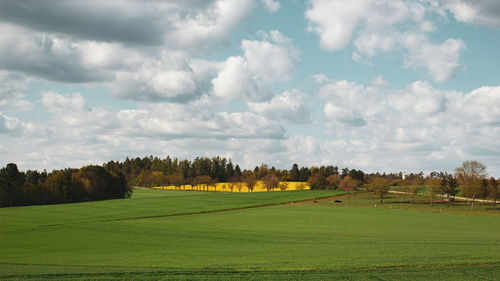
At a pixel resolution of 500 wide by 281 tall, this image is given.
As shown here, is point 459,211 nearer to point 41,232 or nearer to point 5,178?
point 41,232

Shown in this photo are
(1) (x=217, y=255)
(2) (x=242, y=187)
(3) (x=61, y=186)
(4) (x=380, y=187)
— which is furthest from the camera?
(2) (x=242, y=187)

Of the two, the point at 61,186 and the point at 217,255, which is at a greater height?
the point at 61,186

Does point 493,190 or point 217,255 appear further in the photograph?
point 493,190

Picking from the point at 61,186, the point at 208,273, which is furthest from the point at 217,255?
the point at 61,186

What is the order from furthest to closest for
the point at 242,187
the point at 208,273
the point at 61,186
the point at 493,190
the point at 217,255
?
the point at 242,187 → the point at 61,186 → the point at 493,190 → the point at 217,255 → the point at 208,273

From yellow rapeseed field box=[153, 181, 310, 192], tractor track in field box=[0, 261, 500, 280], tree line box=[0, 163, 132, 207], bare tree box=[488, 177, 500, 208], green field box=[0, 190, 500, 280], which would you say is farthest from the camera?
yellow rapeseed field box=[153, 181, 310, 192]

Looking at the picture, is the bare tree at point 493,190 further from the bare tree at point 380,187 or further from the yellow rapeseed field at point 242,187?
the yellow rapeseed field at point 242,187

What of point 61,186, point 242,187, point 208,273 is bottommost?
point 242,187

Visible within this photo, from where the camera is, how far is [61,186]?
102 metres

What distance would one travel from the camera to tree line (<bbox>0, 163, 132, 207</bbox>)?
92.2 m

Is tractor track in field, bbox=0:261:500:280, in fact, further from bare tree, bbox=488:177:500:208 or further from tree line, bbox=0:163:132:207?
tree line, bbox=0:163:132:207

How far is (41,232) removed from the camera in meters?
42.6

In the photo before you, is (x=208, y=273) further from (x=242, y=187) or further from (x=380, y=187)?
(x=242, y=187)

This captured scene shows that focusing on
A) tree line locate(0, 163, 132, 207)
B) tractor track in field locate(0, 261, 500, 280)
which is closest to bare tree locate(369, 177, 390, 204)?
tree line locate(0, 163, 132, 207)
